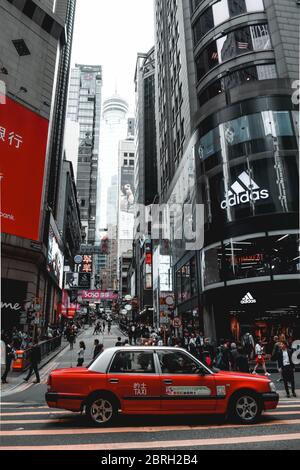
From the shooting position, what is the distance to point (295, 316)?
86.0ft

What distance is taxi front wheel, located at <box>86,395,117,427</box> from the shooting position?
743cm

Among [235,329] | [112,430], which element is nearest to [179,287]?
[235,329]

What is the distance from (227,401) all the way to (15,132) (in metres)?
26.6

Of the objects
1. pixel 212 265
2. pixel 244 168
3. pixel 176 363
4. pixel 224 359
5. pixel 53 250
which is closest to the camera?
pixel 176 363

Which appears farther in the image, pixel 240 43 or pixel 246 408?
pixel 240 43

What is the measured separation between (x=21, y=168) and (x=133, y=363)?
24253 mm

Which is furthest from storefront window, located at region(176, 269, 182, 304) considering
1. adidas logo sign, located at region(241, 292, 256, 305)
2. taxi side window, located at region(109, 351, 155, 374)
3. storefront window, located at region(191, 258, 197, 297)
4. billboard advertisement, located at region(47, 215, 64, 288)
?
taxi side window, located at region(109, 351, 155, 374)

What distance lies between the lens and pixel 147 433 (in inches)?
268

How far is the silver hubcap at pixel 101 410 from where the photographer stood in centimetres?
746

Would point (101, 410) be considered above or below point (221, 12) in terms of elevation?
below

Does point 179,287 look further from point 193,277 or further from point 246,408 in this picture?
point 246,408

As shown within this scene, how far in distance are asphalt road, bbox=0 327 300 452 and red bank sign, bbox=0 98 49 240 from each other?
20729 millimetres

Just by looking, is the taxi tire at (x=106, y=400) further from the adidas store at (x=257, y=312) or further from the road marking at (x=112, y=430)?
the adidas store at (x=257, y=312)

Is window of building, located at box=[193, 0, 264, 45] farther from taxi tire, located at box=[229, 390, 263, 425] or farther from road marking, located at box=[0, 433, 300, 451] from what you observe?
road marking, located at box=[0, 433, 300, 451]
